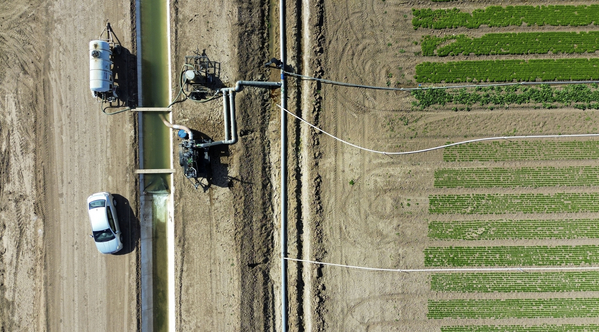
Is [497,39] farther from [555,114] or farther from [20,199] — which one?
[20,199]

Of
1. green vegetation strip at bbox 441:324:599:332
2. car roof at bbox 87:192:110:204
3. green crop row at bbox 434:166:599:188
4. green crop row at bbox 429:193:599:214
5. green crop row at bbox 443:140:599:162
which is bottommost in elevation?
green vegetation strip at bbox 441:324:599:332

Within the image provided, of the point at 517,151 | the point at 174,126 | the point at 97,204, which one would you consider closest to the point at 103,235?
the point at 97,204

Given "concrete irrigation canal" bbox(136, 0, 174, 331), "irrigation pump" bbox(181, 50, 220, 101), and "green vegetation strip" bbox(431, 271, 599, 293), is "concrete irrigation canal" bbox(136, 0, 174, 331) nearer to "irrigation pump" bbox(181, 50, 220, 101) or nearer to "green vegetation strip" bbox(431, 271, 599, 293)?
"irrigation pump" bbox(181, 50, 220, 101)

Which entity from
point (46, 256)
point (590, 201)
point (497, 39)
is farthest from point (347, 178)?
point (46, 256)

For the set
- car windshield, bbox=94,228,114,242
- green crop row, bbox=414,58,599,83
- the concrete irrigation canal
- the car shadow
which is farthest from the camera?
the concrete irrigation canal

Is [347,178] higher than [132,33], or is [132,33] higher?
[132,33]

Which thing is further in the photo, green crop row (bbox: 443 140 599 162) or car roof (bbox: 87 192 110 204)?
green crop row (bbox: 443 140 599 162)

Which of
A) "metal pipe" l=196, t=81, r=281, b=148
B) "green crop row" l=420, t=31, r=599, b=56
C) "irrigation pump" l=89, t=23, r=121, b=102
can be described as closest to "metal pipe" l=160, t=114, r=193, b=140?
"metal pipe" l=196, t=81, r=281, b=148

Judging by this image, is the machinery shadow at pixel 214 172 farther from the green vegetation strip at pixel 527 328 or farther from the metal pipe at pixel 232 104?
the green vegetation strip at pixel 527 328
